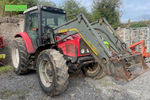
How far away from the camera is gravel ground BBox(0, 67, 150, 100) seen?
9.91 feet

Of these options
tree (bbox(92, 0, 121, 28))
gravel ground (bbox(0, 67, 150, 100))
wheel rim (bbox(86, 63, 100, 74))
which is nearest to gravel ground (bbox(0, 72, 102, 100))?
gravel ground (bbox(0, 67, 150, 100))

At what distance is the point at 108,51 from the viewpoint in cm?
256

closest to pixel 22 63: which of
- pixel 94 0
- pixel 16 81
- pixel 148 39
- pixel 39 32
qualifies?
pixel 16 81

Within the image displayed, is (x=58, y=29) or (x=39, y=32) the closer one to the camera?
(x=58, y=29)

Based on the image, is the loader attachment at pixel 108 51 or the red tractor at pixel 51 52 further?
the red tractor at pixel 51 52

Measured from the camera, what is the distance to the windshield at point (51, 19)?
3.99 metres

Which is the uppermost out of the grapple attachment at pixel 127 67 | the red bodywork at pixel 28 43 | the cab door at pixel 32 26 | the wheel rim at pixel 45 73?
the cab door at pixel 32 26

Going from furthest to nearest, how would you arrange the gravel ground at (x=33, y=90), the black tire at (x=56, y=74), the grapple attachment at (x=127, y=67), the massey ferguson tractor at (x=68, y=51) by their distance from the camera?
the gravel ground at (x=33, y=90) → the black tire at (x=56, y=74) → the massey ferguson tractor at (x=68, y=51) → the grapple attachment at (x=127, y=67)

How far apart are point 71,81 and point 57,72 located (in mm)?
1330

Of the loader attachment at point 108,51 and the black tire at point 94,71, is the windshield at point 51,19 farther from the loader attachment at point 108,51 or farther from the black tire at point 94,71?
the black tire at point 94,71

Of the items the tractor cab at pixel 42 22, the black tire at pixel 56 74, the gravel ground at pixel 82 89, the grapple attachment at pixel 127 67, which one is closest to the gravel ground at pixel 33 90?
the gravel ground at pixel 82 89

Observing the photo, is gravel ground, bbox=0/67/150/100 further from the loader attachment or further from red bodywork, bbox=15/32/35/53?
red bodywork, bbox=15/32/35/53

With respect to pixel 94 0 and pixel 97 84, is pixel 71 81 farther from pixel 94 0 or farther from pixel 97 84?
pixel 94 0

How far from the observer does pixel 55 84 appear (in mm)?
2777
